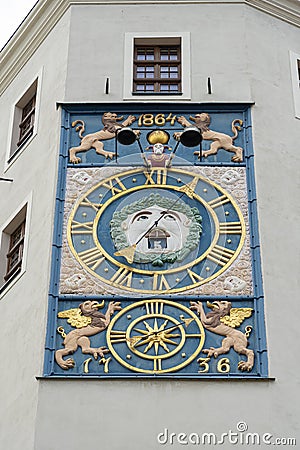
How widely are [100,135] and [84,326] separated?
3576mm

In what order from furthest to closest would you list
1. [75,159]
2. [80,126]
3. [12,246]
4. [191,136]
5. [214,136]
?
[12,246], [80,126], [214,136], [75,159], [191,136]

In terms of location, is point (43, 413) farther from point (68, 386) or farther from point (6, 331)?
point (6, 331)

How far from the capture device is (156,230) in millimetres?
19656

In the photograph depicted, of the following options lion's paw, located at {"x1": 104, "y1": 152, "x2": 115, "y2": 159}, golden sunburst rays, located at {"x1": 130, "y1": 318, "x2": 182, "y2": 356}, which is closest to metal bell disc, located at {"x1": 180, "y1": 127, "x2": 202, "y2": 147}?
lion's paw, located at {"x1": 104, "y1": 152, "x2": 115, "y2": 159}

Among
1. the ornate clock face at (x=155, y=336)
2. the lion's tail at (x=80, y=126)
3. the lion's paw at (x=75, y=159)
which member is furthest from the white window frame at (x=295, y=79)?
the ornate clock face at (x=155, y=336)

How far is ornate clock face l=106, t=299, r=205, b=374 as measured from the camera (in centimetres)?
1817

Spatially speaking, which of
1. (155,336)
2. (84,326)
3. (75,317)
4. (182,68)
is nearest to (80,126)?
(182,68)

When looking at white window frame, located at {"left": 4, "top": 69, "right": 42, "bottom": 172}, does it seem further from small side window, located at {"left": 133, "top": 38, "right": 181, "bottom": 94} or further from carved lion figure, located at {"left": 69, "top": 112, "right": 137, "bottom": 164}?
small side window, located at {"left": 133, "top": 38, "right": 181, "bottom": 94}

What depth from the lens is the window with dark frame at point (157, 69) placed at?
21.7m

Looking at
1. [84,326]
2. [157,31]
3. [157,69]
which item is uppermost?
[157,31]

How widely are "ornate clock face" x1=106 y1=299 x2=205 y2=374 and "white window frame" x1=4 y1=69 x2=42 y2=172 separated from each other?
14.6 ft

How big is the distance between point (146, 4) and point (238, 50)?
1.91 m

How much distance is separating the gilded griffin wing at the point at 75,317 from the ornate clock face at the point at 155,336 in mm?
364

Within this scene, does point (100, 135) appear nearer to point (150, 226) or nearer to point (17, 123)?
point (150, 226)
